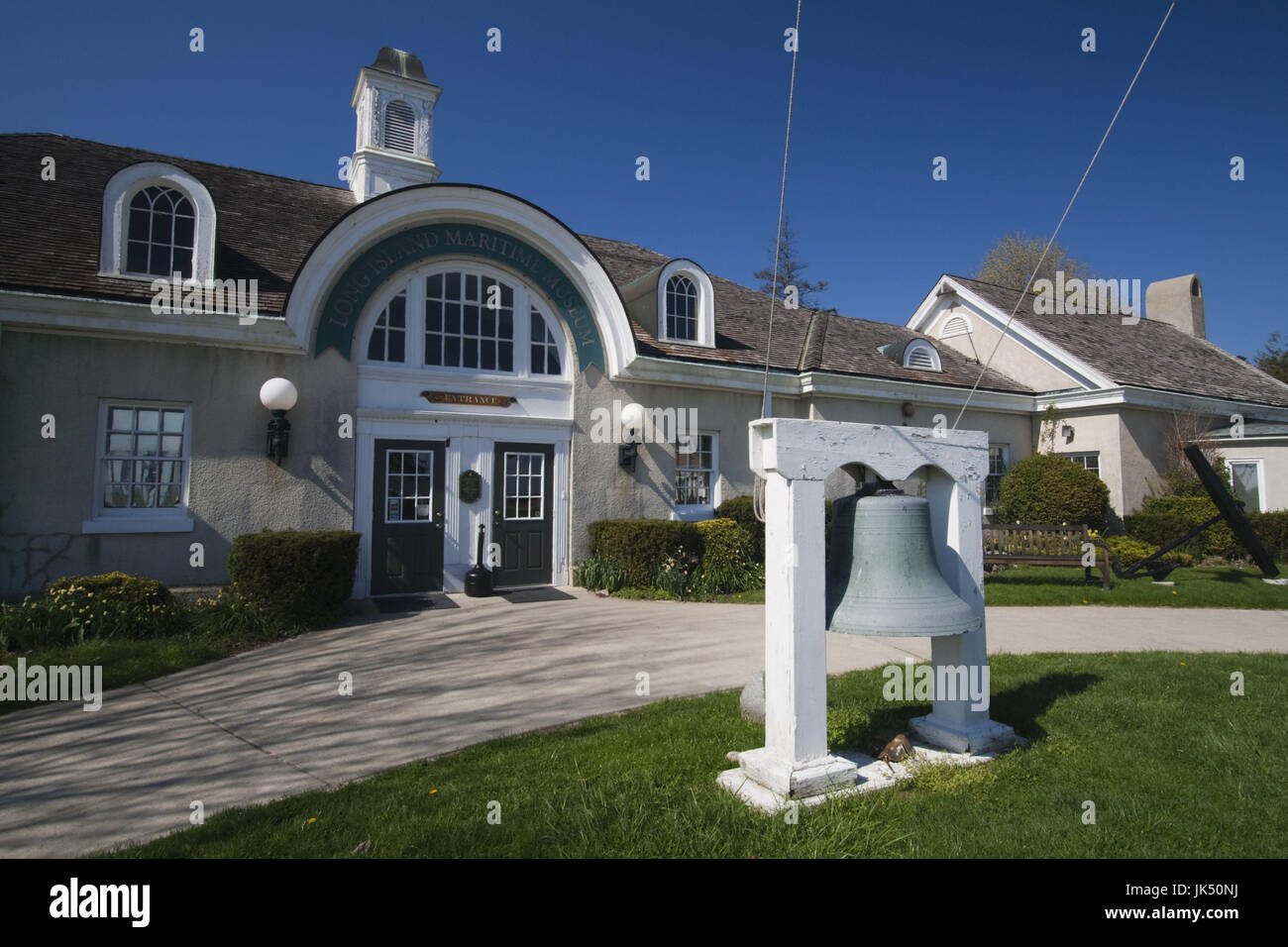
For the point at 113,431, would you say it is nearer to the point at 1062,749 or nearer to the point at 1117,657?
the point at 1062,749

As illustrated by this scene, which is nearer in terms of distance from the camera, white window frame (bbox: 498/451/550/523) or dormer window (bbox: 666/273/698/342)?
white window frame (bbox: 498/451/550/523)

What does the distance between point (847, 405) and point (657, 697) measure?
1074 centimetres

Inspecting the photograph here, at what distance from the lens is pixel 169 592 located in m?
8.71

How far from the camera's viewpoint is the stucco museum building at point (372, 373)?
9.14m

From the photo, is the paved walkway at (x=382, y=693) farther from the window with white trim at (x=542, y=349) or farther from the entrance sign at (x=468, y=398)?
the window with white trim at (x=542, y=349)

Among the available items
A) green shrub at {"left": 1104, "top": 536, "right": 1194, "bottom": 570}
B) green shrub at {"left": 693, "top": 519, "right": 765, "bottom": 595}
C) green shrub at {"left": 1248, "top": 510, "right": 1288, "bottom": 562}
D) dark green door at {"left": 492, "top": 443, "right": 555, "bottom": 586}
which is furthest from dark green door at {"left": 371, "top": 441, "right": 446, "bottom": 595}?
green shrub at {"left": 1248, "top": 510, "right": 1288, "bottom": 562}

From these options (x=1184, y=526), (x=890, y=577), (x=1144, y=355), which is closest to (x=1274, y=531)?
(x=1184, y=526)

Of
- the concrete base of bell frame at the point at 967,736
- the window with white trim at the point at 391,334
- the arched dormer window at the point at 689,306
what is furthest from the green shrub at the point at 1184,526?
the window with white trim at the point at 391,334

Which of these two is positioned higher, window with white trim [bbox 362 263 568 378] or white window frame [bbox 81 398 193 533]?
window with white trim [bbox 362 263 568 378]

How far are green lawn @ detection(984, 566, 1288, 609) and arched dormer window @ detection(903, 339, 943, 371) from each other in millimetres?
6120

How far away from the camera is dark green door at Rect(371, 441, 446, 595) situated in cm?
1091

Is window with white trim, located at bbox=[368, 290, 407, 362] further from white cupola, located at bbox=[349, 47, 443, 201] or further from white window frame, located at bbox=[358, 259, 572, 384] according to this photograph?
white cupola, located at bbox=[349, 47, 443, 201]

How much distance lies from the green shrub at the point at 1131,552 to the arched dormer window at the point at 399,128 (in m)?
16.5

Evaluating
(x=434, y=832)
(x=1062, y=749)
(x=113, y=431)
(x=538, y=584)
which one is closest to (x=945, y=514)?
(x=1062, y=749)
